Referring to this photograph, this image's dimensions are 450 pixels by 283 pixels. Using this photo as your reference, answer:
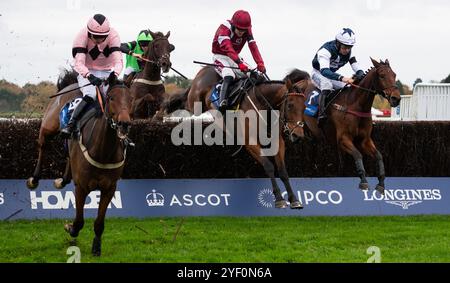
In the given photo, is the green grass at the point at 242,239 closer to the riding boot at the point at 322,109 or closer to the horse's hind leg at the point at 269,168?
the horse's hind leg at the point at 269,168

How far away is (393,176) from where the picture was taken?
12.4 m

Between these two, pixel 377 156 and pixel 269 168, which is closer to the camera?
pixel 269 168

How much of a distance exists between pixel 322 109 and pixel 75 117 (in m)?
4.57

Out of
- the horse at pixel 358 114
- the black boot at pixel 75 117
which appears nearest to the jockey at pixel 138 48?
the horse at pixel 358 114

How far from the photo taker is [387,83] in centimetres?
1159

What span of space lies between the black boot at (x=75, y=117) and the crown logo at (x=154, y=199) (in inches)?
97.2

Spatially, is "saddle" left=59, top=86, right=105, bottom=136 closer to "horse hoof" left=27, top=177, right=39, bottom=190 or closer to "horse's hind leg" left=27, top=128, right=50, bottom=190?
"horse's hind leg" left=27, top=128, right=50, bottom=190

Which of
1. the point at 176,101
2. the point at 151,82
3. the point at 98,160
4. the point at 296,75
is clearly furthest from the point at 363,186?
the point at 98,160

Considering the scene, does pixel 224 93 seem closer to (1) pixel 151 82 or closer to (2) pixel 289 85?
(2) pixel 289 85

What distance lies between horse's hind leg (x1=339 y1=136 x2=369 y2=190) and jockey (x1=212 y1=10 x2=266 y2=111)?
58.7 inches

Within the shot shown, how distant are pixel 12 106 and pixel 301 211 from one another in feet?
20.6

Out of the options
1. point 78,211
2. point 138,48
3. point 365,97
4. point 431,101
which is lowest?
point 431,101

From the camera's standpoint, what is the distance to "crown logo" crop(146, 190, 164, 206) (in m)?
11.1

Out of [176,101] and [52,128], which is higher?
[52,128]
